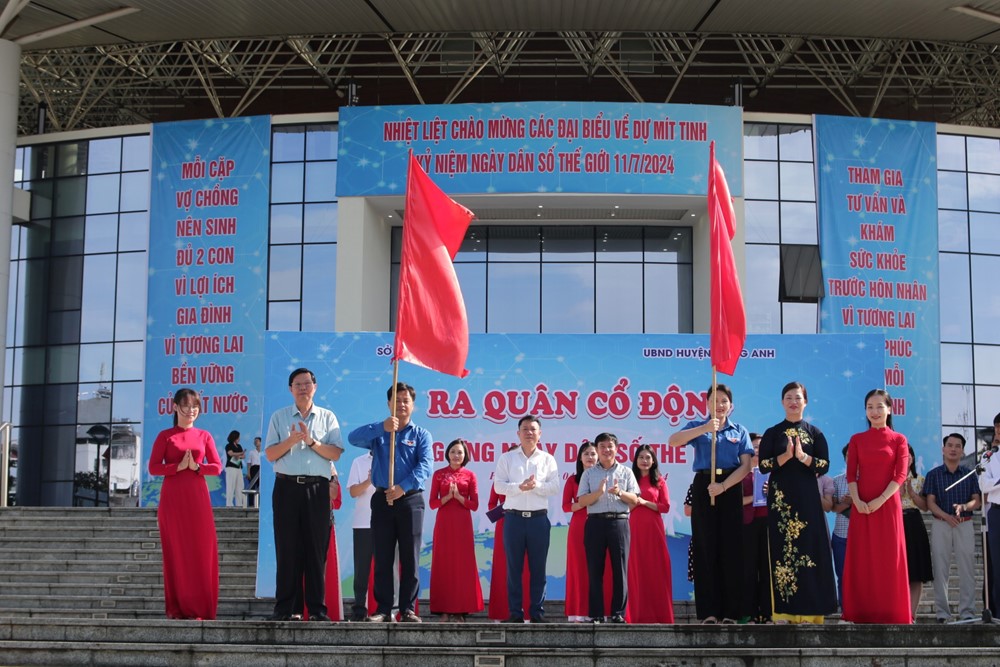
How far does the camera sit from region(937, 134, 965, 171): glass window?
816 inches

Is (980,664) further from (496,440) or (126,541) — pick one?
(126,541)

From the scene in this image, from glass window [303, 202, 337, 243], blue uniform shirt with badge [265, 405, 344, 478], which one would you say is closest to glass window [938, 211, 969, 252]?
glass window [303, 202, 337, 243]

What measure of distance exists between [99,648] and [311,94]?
21.2m

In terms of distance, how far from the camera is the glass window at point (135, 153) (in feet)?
69.8

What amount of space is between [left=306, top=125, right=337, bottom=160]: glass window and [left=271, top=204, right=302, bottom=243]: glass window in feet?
3.02

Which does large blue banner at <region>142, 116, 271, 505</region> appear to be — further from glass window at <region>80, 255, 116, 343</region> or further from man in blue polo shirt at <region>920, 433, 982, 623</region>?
man in blue polo shirt at <region>920, 433, 982, 623</region>

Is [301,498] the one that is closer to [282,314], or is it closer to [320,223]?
[282,314]

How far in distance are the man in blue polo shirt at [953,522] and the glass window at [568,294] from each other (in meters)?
12.3

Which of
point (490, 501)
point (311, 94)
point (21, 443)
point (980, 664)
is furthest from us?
point (311, 94)

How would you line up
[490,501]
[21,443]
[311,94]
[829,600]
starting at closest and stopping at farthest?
1. [829,600]
2. [490,501]
3. [21,443]
4. [311,94]

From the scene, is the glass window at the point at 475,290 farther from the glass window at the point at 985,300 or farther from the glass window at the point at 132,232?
the glass window at the point at 985,300

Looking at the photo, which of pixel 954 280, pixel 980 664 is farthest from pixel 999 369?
pixel 980 664

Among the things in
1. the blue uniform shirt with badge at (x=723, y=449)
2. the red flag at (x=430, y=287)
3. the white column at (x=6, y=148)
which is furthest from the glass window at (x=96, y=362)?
the blue uniform shirt with badge at (x=723, y=449)

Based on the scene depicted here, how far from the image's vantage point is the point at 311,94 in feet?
85.9
